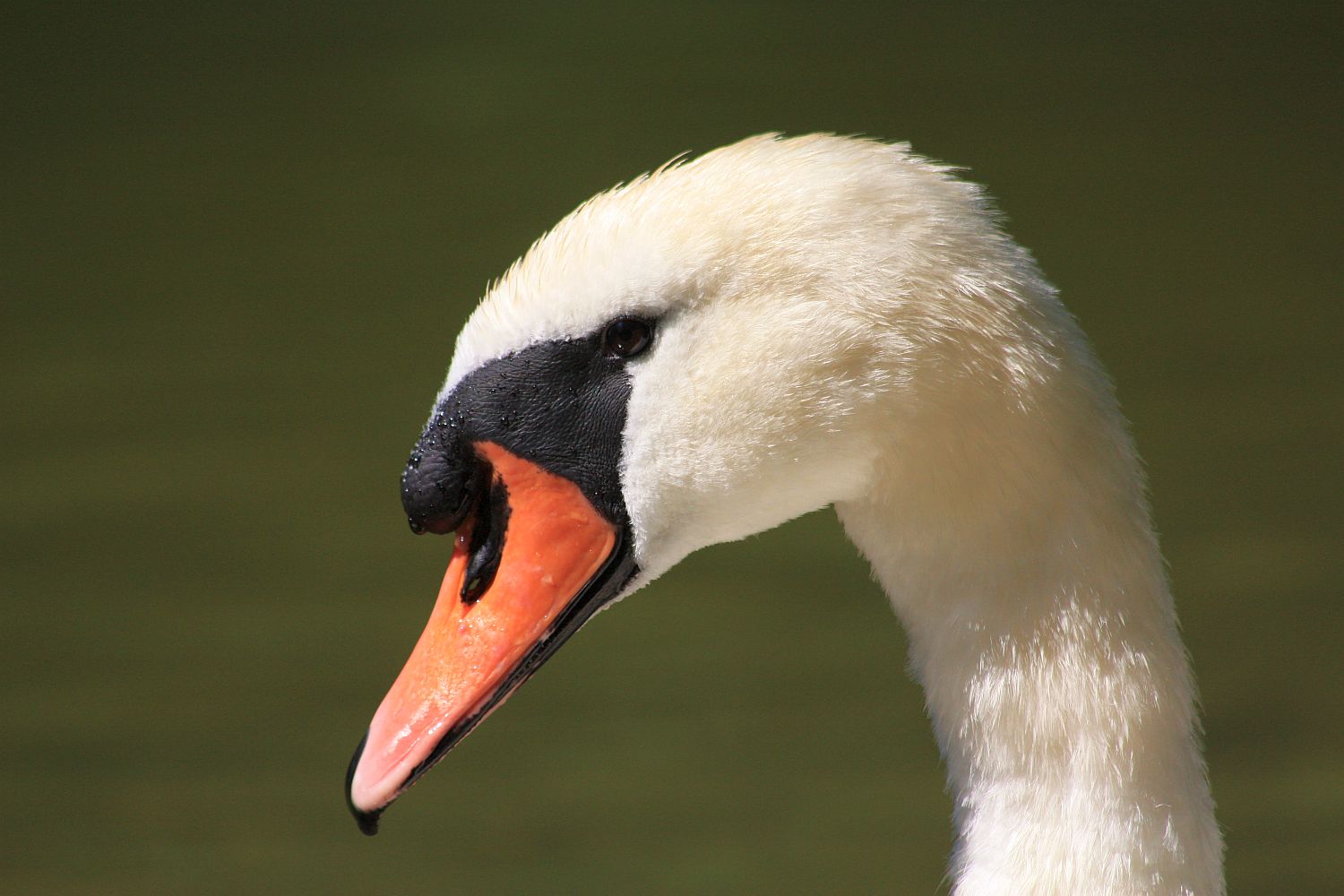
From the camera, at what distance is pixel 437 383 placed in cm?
547

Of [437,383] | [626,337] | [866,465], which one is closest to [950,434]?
[866,465]

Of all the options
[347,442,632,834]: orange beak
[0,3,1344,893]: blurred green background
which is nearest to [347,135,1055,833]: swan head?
[347,442,632,834]: orange beak

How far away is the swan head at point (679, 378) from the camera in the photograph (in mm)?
1761

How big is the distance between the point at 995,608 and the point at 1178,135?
222 inches

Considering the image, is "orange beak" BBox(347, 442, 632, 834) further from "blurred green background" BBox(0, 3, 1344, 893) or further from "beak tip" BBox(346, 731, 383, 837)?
"blurred green background" BBox(0, 3, 1344, 893)

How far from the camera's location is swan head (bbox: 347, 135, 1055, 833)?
176 centimetres

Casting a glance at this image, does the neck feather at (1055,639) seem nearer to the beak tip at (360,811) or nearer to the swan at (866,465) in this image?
the swan at (866,465)

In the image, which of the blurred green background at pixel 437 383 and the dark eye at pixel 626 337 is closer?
the dark eye at pixel 626 337

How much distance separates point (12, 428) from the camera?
532 cm

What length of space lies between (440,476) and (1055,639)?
678 mm

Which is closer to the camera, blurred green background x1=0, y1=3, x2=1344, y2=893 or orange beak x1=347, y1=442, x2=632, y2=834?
orange beak x1=347, y1=442, x2=632, y2=834

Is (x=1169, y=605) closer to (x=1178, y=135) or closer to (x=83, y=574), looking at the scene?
(x=83, y=574)

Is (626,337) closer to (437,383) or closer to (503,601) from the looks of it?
(503,601)

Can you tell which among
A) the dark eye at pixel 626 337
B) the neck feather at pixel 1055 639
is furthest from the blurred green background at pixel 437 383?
the dark eye at pixel 626 337
